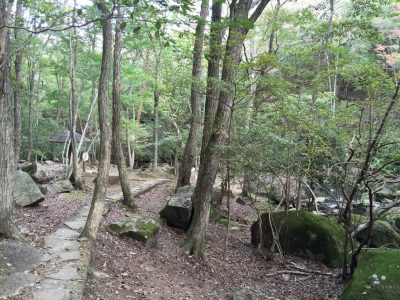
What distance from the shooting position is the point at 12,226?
4.98 meters

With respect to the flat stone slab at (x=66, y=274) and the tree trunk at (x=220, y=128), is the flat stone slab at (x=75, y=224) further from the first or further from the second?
the flat stone slab at (x=66, y=274)

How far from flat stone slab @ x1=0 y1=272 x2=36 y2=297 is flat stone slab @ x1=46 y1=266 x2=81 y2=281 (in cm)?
23

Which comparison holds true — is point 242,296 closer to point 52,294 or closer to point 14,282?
point 52,294

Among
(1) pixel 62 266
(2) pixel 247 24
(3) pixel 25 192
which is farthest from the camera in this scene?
(3) pixel 25 192

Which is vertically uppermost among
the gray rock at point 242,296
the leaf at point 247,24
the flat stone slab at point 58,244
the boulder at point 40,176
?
the leaf at point 247,24

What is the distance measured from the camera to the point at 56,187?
10.3 meters

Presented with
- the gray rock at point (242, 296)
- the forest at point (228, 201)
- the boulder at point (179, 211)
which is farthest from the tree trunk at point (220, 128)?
the gray rock at point (242, 296)

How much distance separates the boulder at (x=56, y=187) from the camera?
9.90m

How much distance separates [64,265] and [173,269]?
7.08ft

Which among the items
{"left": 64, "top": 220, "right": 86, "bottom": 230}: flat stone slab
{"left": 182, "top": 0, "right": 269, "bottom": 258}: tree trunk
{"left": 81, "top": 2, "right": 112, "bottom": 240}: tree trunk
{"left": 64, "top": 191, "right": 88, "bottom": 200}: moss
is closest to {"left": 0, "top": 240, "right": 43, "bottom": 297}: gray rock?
{"left": 81, "top": 2, "right": 112, "bottom": 240}: tree trunk

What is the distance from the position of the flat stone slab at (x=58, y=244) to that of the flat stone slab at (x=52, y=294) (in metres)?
1.44

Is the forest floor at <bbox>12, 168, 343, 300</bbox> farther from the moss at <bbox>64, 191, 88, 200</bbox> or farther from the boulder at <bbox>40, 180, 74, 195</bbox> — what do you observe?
the boulder at <bbox>40, 180, 74, 195</bbox>

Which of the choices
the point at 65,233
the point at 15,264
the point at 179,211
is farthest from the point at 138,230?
the point at 15,264

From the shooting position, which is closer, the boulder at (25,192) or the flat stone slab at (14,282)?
the flat stone slab at (14,282)
